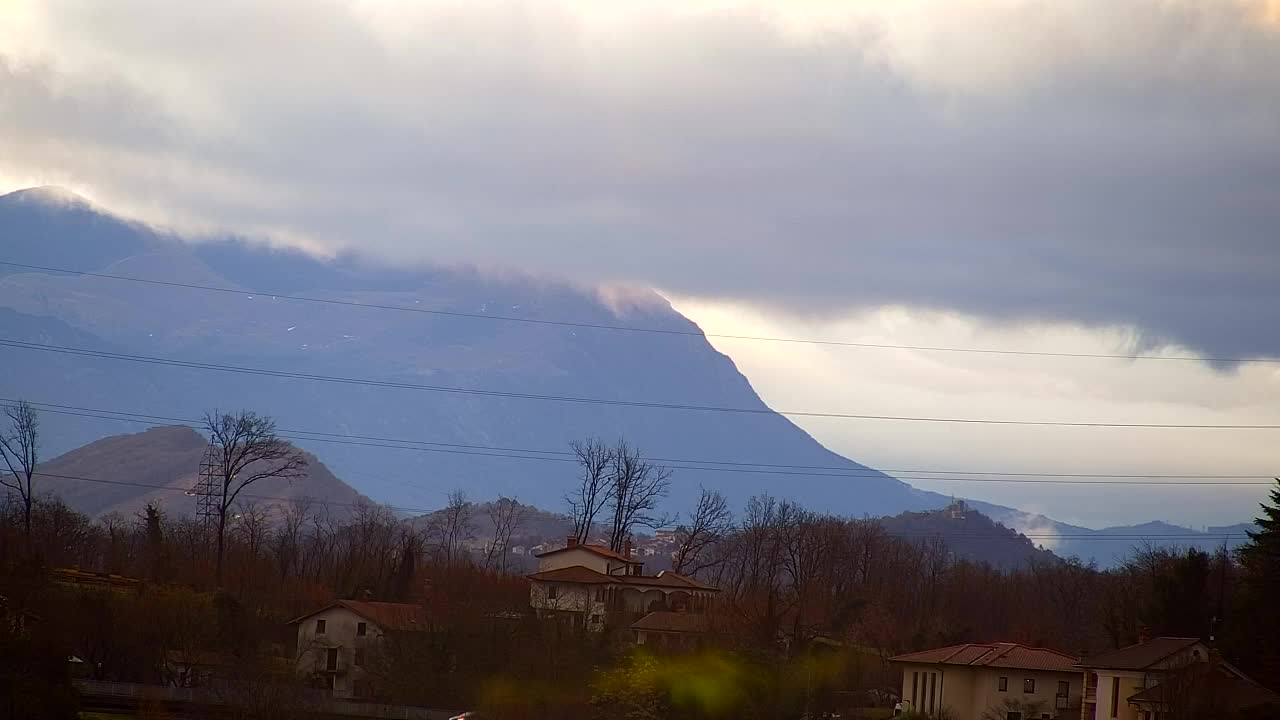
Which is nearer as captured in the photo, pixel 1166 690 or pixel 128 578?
pixel 1166 690

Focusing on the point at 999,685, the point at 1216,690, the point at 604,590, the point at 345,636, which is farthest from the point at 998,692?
the point at 345,636

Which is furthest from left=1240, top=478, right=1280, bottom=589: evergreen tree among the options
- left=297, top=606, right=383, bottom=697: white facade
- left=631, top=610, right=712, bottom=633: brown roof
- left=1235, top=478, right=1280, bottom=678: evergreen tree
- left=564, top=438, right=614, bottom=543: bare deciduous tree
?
left=564, top=438, right=614, bottom=543: bare deciduous tree

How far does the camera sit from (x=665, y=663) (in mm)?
86188

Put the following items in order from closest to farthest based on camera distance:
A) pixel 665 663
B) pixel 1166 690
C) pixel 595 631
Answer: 1. pixel 1166 690
2. pixel 665 663
3. pixel 595 631

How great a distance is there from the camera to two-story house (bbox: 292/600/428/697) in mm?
96188

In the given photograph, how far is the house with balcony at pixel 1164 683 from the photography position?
212 ft

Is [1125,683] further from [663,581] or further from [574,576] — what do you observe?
[663,581]

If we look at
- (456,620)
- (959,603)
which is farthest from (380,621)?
(959,603)

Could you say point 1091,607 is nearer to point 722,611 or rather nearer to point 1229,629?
point 722,611

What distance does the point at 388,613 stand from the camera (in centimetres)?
10194

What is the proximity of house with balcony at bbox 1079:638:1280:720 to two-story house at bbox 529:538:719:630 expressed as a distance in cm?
4126

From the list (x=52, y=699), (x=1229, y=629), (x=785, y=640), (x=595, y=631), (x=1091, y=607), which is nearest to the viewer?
(x=52, y=699)

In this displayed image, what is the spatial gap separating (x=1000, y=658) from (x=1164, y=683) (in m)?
15.3

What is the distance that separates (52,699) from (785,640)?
180 feet
